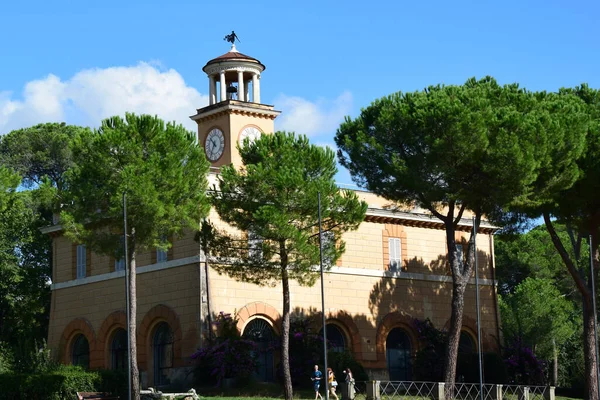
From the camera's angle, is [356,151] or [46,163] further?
[46,163]

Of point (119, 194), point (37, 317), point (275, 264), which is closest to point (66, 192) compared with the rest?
point (119, 194)

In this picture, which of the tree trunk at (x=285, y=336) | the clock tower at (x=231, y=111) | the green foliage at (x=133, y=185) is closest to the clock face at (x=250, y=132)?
the clock tower at (x=231, y=111)

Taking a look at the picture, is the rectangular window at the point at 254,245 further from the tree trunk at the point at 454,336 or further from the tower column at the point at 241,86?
the tower column at the point at 241,86

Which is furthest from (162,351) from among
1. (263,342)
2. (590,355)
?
(590,355)

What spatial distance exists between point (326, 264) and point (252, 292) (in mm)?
4576

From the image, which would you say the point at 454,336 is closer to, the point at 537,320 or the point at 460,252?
the point at 460,252

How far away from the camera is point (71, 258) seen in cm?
4747

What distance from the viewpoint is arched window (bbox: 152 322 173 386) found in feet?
140

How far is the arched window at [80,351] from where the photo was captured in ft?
151

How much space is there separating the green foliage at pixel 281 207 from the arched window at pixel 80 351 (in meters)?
9.84

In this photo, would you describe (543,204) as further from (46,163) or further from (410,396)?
(46,163)

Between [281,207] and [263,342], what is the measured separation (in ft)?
23.6

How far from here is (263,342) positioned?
4262cm

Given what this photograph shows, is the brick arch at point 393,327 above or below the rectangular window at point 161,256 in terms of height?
below
